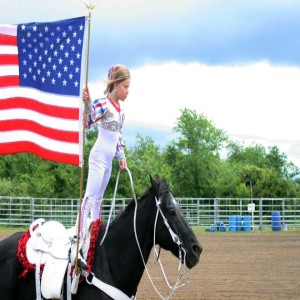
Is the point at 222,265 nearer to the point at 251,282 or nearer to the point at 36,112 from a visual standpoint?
the point at 251,282

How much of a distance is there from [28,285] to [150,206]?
1349 mm

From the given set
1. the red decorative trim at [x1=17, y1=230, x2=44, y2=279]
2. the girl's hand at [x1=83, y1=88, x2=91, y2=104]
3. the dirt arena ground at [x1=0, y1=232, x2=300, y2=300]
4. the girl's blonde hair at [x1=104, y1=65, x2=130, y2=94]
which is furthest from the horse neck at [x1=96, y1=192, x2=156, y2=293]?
the dirt arena ground at [x1=0, y1=232, x2=300, y2=300]

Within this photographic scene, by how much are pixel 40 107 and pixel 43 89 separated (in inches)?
6.9

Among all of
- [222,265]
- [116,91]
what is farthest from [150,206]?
[222,265]

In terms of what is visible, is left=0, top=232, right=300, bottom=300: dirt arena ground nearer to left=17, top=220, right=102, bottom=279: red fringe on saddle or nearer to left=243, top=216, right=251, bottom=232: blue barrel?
left=17, top=220, right=102, bottom=279: red fringe on saddle

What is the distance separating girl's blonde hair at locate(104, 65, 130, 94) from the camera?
633cm

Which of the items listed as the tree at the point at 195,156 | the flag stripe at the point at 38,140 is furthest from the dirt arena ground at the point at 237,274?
the tree at the point at 195,156

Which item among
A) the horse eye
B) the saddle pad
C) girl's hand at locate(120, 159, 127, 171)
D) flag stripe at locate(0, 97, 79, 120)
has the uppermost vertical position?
flag stripe at locate(0, 97, 79, 120)

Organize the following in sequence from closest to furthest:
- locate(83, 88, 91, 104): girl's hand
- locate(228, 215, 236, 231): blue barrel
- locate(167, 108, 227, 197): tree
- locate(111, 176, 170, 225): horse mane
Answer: locate(111, 176, 170, 225): horse mane, locate(83, 88, 91, 104): girl's hand, locate(228, 215, 236, 231): blue barrel, locate(167, 108, 227, 197): tree

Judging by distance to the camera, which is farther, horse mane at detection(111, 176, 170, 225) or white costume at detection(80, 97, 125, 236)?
white costume at detection(80, 97, 125, 236)

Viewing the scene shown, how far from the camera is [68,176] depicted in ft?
177

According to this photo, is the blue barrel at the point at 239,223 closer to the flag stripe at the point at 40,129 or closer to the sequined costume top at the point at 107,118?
the sequined costume top at the point at 107,118

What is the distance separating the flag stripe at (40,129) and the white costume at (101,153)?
0.19 metres

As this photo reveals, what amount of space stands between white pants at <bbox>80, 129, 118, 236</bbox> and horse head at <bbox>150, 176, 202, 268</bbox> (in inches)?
24.2
